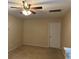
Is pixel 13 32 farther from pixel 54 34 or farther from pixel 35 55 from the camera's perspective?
pixel 54 34

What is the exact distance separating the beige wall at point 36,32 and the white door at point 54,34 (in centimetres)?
34

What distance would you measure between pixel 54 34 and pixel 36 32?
1493mm

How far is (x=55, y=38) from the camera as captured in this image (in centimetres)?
763

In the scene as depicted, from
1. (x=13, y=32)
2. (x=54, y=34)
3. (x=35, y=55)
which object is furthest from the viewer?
(x=54, y=34)

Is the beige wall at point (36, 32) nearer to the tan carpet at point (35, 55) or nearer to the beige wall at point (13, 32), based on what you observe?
the beige wall at point (13, 32)

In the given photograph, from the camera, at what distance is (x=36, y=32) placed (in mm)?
8328

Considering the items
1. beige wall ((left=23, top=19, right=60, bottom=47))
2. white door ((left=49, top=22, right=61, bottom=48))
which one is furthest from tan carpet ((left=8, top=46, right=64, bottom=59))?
beige wall ((left=23, top=19, right=60, bottom=47))

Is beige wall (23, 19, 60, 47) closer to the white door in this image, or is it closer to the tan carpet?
the white door

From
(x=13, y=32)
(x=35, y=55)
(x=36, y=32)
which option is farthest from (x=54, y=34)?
(x=13, y=32)

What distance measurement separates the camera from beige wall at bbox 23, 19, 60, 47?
8008 millimetres

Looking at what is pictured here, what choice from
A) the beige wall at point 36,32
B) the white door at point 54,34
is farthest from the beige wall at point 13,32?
the white door at point 54,34

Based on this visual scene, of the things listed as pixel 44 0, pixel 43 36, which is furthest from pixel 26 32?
pixel 44 0

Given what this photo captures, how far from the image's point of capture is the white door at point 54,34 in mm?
7525
